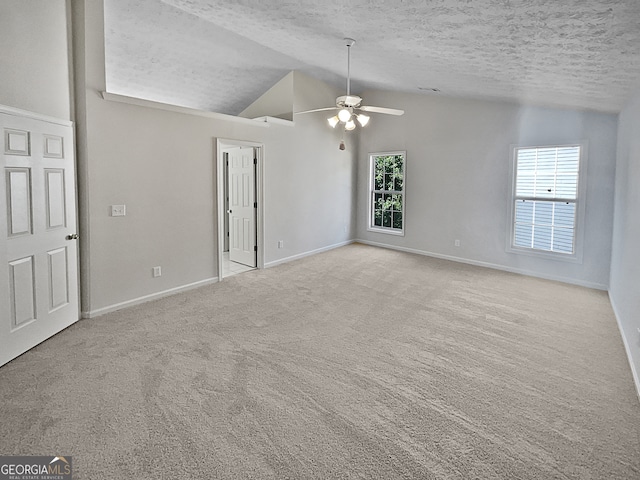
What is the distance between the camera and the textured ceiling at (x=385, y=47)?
7.77 ft

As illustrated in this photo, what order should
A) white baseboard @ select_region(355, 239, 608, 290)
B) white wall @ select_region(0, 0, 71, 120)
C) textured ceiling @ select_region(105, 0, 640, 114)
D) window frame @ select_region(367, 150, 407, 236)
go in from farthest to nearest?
window frame @ select_region(367, 150, 407, 236), white baseboard @ select_region(355, 239, 608, 290), white wall @ select_region(0, 0, 71, 120), textured ceiling @ select_region(105, 0, 640, 114)

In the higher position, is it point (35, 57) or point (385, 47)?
point (385, 47)

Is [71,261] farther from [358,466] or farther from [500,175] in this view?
[500,175]

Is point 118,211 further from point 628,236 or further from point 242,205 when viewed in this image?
point 628,236

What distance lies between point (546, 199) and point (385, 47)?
11.2 ft

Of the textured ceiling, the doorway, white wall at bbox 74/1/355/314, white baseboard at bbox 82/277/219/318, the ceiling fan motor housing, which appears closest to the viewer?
the textured ceiling

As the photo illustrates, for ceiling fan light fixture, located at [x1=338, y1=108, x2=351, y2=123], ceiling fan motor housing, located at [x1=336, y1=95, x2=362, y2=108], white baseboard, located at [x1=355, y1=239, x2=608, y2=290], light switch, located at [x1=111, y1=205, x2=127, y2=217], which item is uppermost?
ceiling fan motor housing, located at [x1=336, y1=95, x2=362, y2=108]

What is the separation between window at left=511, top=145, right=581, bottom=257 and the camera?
5184 millimetres

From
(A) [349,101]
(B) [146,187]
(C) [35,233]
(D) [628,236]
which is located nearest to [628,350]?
(D) [628,236]

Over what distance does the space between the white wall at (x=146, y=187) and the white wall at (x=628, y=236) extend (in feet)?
14.7

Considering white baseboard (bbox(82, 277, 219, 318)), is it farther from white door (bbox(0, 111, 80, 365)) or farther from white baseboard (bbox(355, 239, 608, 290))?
white baseboard (bbox(355, 239, 608, 290))

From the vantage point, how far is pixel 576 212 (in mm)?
5117

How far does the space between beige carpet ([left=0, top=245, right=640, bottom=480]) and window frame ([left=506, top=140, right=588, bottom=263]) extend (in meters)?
1.05

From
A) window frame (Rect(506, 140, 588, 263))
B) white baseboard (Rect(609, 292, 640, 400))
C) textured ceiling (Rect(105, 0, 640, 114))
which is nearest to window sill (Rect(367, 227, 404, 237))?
window frame (Rect(506, 140, 588, 263))
